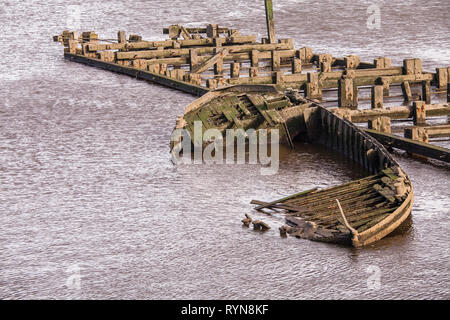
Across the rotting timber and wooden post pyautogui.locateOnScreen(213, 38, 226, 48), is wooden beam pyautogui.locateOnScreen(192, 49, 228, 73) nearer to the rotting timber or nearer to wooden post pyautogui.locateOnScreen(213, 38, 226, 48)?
the rotting timber

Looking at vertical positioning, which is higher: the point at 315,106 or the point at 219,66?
the point at 219,66

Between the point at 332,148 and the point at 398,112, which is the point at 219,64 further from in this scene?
the point at 332,148

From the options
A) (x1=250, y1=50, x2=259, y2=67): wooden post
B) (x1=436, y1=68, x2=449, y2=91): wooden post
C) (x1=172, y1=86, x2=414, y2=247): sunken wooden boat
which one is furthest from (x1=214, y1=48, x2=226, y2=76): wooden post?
(x1=172, y1=86, x2=414, y2=247): sunken wooden boat

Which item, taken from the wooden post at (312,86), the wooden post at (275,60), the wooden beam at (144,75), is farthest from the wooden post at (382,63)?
the wooden beam at (144,75)

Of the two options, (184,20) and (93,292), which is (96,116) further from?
(184,20)

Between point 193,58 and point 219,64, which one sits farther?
point 193,58

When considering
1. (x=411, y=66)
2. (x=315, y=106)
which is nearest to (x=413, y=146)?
(x=315, y=106)
